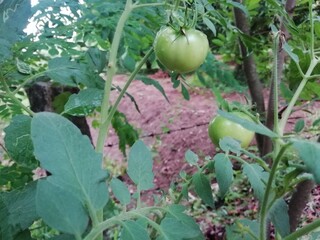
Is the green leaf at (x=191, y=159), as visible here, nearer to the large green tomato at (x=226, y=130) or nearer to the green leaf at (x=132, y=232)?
the large green tomato at (x=226, y=130)

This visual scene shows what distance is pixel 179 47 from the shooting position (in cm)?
64

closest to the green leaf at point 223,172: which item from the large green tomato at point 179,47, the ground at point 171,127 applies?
the large green tomato at point 179,47

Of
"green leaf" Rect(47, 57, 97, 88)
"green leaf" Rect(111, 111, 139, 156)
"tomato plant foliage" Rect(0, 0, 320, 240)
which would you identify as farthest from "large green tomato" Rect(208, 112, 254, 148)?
"green leaf" Rect(111, 111, 139, 156)

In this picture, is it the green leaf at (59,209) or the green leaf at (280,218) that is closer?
the green leaf at (59,209)

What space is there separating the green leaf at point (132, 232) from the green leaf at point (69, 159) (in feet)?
0.10

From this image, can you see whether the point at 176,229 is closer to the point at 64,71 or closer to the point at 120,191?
the point at 120,191

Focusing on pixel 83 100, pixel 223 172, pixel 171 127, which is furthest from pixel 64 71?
pixel 171 127

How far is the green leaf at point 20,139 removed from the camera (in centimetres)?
57

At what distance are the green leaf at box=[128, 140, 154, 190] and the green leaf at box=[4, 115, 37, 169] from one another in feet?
0.65

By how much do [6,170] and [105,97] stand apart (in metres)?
0.37

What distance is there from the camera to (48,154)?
32 cm

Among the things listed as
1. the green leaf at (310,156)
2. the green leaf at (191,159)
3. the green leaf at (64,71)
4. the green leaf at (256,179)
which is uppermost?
the green leaf at (310,156)

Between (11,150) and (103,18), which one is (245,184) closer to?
(103,18)

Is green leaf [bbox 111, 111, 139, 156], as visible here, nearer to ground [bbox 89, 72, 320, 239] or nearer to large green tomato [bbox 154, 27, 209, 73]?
large green tomato [bbox 154, 27, 209, 73]
